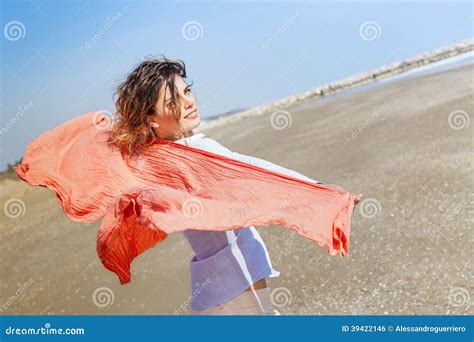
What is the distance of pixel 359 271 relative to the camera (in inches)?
238

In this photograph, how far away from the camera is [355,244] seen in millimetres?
6641

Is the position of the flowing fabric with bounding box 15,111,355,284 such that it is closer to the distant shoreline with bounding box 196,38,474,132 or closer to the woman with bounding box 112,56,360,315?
the woman with bounding box 112,56,360,315

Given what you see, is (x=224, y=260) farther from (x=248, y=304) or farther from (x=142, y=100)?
(x=142, y=100)

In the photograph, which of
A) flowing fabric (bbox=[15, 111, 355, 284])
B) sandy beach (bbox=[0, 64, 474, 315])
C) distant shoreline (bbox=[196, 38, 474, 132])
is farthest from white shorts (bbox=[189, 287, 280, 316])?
distant shoreline (bbox=[196, 38, 474, 132])

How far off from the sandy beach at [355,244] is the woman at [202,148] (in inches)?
107

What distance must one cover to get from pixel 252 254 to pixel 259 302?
208 millimetres

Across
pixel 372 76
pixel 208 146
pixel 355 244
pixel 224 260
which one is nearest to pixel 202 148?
pixel 208 146

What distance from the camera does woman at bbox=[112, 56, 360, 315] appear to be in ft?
8.91

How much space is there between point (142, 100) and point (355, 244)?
14.3 ft

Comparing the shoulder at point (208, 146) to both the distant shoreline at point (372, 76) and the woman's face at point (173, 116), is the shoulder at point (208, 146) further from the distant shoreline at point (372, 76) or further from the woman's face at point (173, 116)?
the distant shoreline at point (372, 76)

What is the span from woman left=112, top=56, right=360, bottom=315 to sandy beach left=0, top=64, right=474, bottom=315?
2723 mm

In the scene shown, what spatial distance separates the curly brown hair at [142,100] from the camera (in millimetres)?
2715
